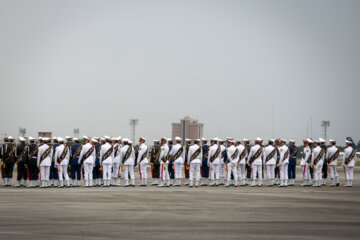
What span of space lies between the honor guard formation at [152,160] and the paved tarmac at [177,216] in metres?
4.00

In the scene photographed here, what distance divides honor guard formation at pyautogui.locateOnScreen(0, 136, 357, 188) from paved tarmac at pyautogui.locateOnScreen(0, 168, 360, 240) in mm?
4001

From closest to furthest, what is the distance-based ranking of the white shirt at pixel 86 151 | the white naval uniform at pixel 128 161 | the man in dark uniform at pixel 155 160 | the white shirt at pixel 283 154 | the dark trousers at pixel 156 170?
the white shirt at pixel 86 151
the white naval uniform at pixel 128 161
the man in dark uniform at pixel 155 160
the dark trousers at pixel 156 170
the white shirt at pixel 283 154

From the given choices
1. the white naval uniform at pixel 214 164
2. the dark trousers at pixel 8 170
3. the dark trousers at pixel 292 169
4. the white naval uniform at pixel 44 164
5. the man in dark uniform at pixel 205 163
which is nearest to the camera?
the white naval uniform at pixel 44 164

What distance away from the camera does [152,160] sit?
84.0 ft

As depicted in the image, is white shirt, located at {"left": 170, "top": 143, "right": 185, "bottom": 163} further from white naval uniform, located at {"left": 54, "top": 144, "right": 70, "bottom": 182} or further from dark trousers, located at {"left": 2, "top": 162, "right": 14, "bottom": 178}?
dark trousers, located at {"left": 2, "top": 162, "right": 14, "bottom": 178}

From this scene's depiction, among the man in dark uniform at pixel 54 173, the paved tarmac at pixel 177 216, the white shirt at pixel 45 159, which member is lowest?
the paved tarmac at pixel 177 216

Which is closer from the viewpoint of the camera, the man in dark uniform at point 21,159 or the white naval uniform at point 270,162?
the man in dark uniform at point 21,159

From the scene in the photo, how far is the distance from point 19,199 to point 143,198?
3.83 meters

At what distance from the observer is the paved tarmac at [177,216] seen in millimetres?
11414

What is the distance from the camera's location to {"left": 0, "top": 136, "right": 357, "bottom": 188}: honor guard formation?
24.8 metres

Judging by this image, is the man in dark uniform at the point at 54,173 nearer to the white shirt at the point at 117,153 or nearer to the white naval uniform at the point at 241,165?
the white shirt at the point at 117,153

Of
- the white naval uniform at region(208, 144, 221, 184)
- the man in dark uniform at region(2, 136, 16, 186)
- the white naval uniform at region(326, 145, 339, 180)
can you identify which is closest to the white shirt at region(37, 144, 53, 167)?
the man in dark uniform at region(2, 136, 16, 186)

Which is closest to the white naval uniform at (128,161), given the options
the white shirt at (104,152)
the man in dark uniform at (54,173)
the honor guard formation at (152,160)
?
the honor guard formation at (152,160)

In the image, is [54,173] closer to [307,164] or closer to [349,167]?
[307,164]
